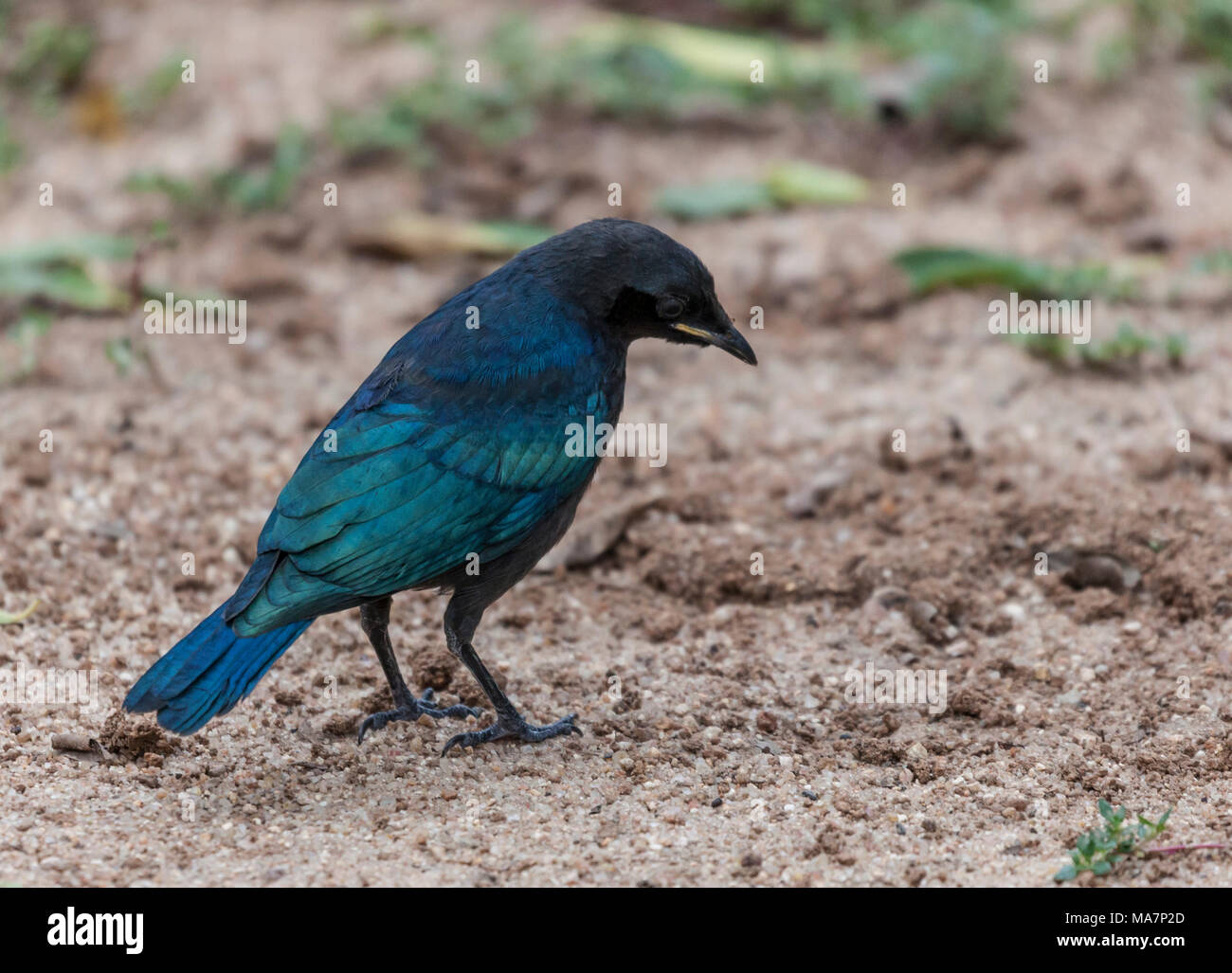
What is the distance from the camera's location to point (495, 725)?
186 inches

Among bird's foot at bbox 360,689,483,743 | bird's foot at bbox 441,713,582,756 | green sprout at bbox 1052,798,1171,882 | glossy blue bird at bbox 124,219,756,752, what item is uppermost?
glossy blue bird at bbox 124,219,756,752

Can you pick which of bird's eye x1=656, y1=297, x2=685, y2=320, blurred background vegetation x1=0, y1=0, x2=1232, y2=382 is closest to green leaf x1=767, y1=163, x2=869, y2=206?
blurred background vegetation x1=0, y1=0, x2=1232, y2=382

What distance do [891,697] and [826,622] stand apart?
0.52 metres

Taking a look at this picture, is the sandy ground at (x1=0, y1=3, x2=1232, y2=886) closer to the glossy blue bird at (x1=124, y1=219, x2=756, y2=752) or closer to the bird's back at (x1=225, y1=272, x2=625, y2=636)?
the glossy blue bird at (x1=124, y1=219, x2=756, y2=752)

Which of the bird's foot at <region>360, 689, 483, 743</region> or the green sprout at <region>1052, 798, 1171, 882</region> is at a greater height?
the bird's foot at <region>360, 689, 483, 743</region>

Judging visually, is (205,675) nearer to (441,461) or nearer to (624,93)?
(441,461)

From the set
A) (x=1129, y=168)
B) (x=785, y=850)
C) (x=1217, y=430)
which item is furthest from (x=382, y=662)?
(x=1129, y=168)

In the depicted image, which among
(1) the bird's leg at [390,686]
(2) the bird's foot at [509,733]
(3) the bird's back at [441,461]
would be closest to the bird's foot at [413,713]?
(1) the bird's leg at [390,686]

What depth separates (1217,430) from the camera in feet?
20.1

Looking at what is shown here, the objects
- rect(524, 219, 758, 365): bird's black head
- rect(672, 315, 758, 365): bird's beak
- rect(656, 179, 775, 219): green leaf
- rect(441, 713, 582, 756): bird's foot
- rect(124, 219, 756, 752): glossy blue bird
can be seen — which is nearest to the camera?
rect(124, 219, 756, 752): glossy blue bird

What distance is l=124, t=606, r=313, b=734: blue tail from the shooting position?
4.05m

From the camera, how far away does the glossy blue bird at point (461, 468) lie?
420cm

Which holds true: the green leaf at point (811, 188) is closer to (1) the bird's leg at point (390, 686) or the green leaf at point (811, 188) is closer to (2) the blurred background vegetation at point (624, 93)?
(2) the blurred background vegetation at point (624, 93)

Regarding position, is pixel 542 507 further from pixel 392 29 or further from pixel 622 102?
pixel 392 29
